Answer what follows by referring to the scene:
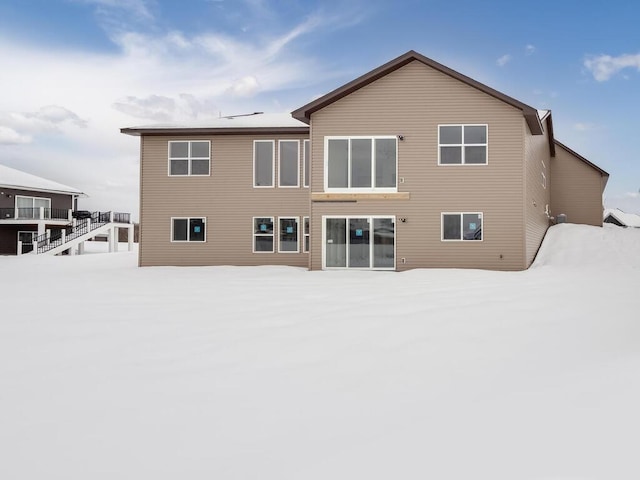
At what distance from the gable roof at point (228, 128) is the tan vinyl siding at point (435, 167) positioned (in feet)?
8.15

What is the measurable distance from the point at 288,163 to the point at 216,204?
327 cm

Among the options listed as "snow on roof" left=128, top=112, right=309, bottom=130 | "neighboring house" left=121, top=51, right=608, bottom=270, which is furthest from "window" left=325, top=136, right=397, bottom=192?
"snow on roof" left=128, top=112, right=309, bottom=130

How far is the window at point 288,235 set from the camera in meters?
20.0

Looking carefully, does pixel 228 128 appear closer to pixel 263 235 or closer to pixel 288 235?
pixel 263 235

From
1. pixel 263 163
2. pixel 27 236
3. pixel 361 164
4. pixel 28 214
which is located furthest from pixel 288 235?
pixel 27 236

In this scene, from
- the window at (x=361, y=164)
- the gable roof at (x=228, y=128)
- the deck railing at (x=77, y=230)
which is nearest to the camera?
the window at (x=361, y=164)

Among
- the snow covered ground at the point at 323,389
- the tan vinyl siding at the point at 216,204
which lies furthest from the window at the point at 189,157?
the snow covered ground at the point at 323,389

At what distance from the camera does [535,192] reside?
20.0 metres

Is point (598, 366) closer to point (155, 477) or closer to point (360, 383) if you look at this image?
point (360, 383)

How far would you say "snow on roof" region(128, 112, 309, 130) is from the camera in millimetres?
19828

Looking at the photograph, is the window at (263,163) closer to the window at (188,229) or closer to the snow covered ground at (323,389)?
the window at (188,229)

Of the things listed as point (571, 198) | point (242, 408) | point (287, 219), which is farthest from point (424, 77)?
point (242, 408)

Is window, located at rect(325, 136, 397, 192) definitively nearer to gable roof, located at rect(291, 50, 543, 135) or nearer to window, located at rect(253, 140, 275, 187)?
gable roof, located at rect(291, 50, 543, 135)

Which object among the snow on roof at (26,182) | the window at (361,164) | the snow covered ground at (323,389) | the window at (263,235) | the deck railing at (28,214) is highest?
the snow on roof at (26,182)
